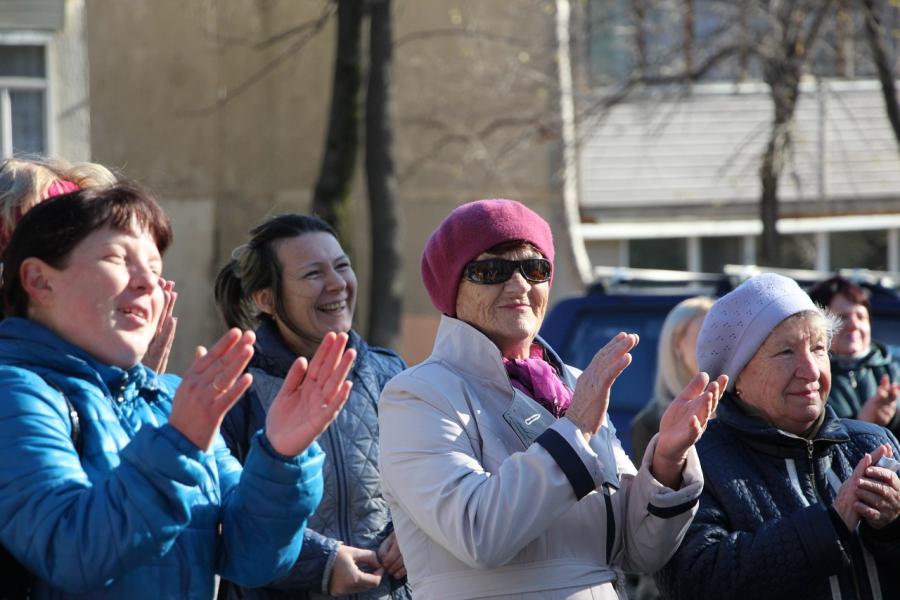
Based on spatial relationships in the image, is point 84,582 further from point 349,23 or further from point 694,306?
point 349,23

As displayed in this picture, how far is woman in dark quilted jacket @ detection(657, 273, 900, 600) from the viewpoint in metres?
3.47

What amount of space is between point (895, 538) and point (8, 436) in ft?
7.25

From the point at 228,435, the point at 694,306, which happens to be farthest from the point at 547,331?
the point at 228,435

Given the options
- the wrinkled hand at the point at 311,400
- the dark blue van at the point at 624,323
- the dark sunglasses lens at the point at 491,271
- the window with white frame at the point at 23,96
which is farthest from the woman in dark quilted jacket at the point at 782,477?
the window with white frame at the point at 23,96

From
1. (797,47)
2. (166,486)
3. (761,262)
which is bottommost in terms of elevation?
(761,262)

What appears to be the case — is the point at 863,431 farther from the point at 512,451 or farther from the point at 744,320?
the point at 512,451

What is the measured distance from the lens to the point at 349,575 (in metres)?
3.94

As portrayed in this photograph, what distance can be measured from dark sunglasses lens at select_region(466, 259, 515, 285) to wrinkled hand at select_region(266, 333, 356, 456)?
2.59 ft

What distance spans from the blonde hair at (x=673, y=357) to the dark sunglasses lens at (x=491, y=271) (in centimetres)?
278

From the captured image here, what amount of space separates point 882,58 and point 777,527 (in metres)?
10.1

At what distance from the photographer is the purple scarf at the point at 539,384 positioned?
3490mm

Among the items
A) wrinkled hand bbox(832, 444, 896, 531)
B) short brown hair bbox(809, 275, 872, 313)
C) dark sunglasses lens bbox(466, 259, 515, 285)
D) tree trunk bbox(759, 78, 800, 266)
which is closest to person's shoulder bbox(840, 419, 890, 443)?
wrinkled hand bbox(832, 444, 896, 531)

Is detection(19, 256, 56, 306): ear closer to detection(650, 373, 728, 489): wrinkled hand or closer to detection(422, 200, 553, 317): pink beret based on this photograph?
detection(422, 200, 553, 317): pink beret

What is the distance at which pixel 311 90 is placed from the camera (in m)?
18.2
